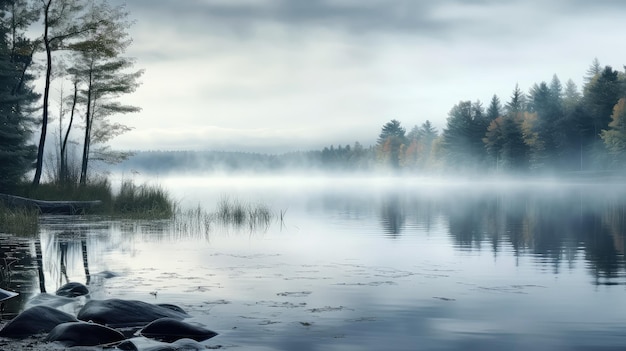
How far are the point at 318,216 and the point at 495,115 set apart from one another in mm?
95920

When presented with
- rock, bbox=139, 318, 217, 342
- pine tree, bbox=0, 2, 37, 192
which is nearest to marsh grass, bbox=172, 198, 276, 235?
pine tree, bbox=0, 2, 37, 192

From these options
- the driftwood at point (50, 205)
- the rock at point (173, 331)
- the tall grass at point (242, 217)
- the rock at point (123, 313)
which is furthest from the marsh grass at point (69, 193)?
the rock at point (173, 331)

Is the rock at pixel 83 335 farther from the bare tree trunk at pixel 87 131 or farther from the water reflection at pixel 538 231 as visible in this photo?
the bare tree trunk at pixel 87 131

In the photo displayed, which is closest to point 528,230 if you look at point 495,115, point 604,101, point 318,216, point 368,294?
point 318,216

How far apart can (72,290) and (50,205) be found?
67.6ft

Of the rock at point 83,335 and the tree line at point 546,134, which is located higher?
the tree line at point 546,134

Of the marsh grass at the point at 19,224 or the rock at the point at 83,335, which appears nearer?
the rock at the point at 83,335

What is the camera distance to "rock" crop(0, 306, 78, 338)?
9445 mm

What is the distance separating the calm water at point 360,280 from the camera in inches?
386

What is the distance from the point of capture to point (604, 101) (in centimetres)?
10150

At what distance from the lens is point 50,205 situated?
32094mm

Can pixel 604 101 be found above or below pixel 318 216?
above

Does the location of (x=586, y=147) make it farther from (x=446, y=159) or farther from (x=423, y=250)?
(x=423, y=250)

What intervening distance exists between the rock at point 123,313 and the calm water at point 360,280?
0.53 m
